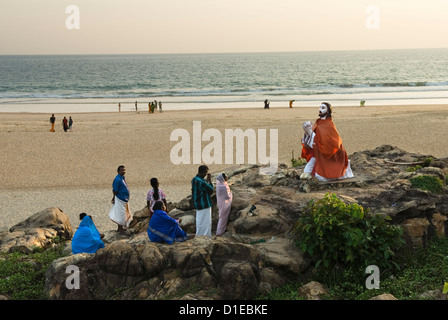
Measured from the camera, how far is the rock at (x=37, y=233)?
36.9 feet

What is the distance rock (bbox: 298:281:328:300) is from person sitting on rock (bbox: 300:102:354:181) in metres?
3.48

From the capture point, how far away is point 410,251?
27.6 feet

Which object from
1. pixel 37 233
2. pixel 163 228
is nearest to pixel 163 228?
pixel 163 228

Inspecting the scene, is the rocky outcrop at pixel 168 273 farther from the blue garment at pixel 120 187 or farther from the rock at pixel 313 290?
the blue garment at pixel 120 187

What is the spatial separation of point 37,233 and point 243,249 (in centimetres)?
621

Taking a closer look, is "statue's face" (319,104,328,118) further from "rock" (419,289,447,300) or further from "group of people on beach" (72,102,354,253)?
"rock" (419,289,447,300)

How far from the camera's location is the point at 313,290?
7395 millimetres

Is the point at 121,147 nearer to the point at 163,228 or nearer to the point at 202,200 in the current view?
the point at 202,200

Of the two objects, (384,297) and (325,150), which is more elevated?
(325,150)

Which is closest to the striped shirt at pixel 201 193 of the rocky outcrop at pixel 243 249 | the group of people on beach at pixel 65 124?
the rocky outcrop at pixel 243 249

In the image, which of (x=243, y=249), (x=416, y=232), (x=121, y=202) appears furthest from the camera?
(x=121, y=202)
